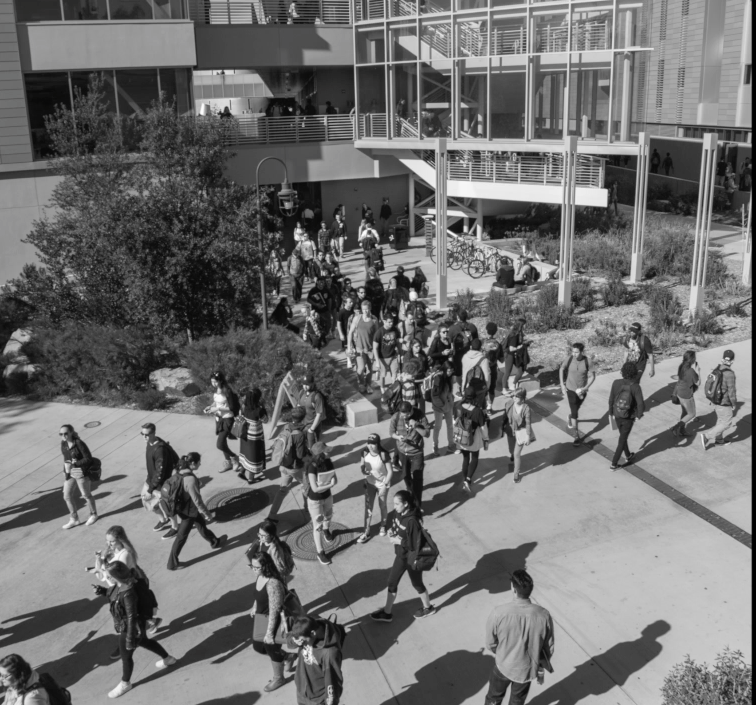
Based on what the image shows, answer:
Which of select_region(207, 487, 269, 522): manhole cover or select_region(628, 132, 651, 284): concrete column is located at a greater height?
select_region(628, 132, 651, 284): concrete column

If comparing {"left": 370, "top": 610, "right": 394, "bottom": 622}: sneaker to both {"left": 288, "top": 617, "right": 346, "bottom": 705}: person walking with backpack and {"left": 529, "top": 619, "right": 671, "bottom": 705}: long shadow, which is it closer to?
{"left": 529, "top": 619, "right": 671, "bottom": 705}: long shadow

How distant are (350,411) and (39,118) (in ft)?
54.8

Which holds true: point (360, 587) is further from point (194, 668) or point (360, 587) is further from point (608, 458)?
point (608, 458)

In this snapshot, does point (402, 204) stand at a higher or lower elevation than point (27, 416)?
higher

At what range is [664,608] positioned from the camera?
8.53 m

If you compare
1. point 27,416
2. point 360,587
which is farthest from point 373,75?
point 360,587

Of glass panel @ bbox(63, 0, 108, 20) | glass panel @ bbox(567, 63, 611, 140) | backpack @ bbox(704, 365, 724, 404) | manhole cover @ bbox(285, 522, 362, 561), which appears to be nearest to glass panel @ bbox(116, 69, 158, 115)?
glass panel @ bbox(63, 0, 108, 20)

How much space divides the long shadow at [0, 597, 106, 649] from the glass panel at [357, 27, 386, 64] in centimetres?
2424

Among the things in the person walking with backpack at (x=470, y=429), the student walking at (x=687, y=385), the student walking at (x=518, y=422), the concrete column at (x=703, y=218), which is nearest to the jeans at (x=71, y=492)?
the person walking with backpack at (x=470, y=429)

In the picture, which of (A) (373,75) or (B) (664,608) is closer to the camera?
(B) (664,608)

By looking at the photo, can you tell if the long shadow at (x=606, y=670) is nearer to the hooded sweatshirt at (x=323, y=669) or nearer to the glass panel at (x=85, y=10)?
the hooded sweatshirt at (x=323, y=669)

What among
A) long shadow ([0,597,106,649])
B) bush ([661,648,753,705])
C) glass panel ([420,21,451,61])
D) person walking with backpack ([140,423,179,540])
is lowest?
long shadow ([0,597,106,649])

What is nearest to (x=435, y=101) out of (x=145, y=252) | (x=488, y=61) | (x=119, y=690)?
(x=488, y=61)

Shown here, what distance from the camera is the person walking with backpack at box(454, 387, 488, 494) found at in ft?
35.3
